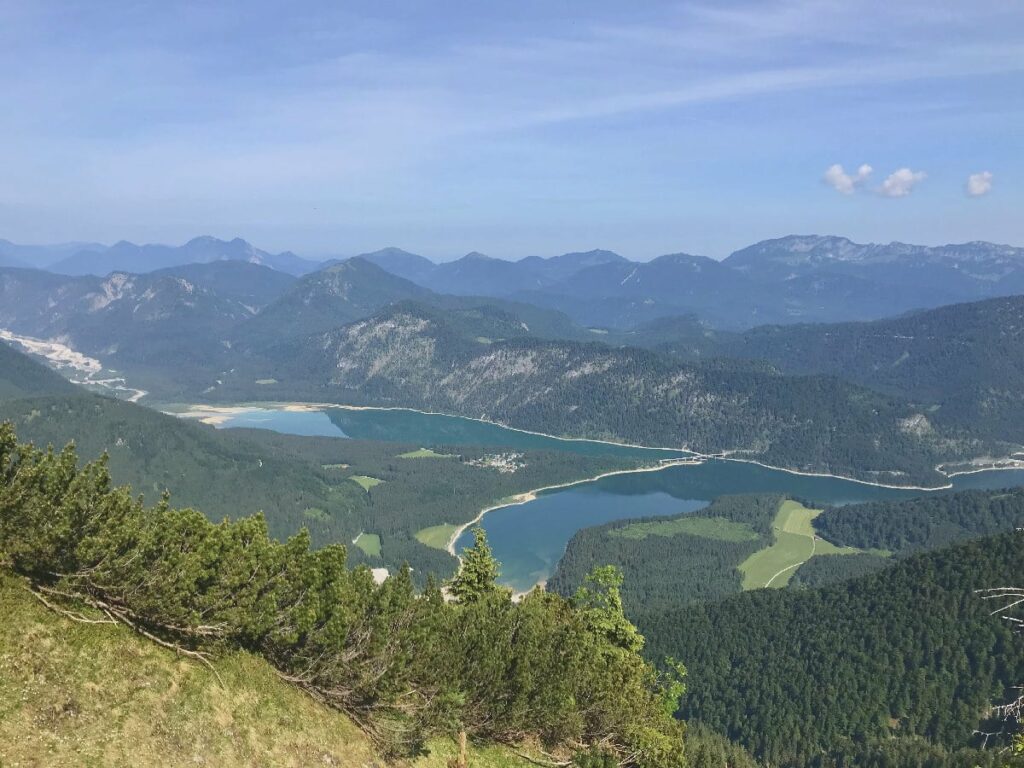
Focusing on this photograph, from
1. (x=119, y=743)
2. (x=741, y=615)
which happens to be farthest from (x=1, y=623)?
(x=741, y=615)

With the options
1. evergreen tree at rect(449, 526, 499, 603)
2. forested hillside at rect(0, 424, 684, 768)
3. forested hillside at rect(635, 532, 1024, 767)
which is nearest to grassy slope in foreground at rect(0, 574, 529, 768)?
forested hillside at rect(0, 424, 684, 768)

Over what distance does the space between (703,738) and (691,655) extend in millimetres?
45607

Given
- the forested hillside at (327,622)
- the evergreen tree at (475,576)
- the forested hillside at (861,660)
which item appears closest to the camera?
the forested hillside at (327,622)

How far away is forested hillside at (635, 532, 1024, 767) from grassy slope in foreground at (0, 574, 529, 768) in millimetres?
103482

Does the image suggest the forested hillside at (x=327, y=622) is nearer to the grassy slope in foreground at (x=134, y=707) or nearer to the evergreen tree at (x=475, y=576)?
the grassy slope in foreground at (x=134, y=707)

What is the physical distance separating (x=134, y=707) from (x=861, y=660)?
5650 inches

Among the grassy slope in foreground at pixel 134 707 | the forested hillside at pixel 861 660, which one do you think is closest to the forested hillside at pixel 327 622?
the grassy slope in foreground at pixel 134 707

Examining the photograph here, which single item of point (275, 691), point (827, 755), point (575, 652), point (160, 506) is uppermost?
point (160, 506)

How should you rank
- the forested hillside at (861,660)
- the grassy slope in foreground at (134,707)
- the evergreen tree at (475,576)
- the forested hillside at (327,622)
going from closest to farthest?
1. the grassy slope in foreground at (134,707)
2. the forested hillside at (327,622)
3. the evergreen tree at (475,576)
4. the forested hillside at (861,660)

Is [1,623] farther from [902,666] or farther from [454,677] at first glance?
[902,666]

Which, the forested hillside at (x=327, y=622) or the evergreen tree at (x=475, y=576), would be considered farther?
the evergreen tree at (x=475, y=576)

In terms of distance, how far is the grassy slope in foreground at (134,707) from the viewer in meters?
28.4

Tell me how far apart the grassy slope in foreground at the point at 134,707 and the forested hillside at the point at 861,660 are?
4074 inches

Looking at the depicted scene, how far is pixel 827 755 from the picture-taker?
4729 inches
